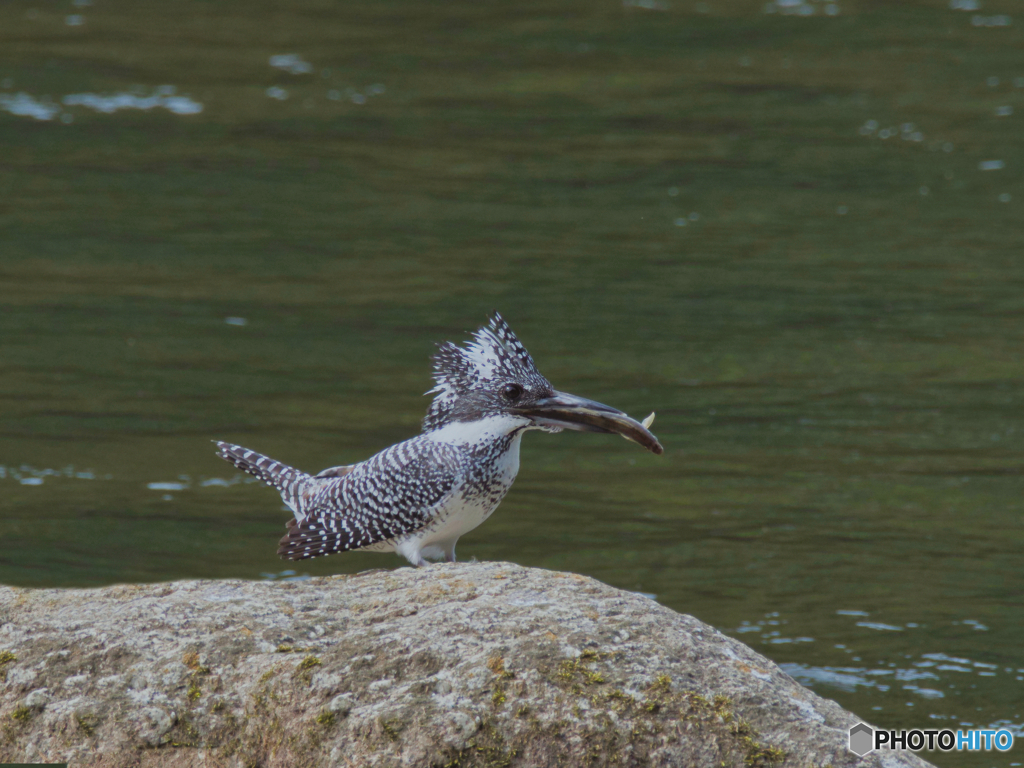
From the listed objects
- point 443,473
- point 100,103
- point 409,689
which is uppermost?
point 100,103

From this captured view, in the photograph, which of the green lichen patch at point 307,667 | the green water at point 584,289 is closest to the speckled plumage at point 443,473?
the green lichen patch at point 307,667

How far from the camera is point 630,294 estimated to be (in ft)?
56.8

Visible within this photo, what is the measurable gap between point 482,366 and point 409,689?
7.38 feet

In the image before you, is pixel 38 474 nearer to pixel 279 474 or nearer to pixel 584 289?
pixel 279 474

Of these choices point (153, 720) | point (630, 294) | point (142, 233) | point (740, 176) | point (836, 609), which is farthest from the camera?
point (740, 176)

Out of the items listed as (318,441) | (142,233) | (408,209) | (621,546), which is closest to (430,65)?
(408,209)

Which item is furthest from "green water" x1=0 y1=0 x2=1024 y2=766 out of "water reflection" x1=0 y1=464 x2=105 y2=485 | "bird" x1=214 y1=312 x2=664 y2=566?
"bird" x1=214 y1=312 x2=664 y2=566

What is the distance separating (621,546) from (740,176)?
35.5 feet

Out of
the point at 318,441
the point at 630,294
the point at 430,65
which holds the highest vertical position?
the point at 430,65

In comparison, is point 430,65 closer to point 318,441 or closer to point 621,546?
point 318,441

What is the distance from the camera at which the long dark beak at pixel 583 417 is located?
635 centimetres

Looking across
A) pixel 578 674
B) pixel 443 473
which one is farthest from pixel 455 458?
pixel 578 674

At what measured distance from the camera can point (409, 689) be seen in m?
4.67

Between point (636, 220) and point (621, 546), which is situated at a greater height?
point (636, 220)
